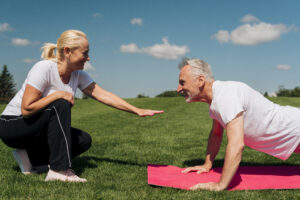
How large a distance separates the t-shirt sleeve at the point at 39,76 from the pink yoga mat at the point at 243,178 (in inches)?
67.8

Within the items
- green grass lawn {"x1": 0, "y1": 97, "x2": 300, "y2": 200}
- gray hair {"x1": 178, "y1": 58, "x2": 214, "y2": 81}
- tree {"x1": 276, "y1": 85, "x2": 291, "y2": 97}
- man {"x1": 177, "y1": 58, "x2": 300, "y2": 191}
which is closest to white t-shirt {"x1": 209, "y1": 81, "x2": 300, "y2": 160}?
man {"x1": 177, "y1": 58, "x2": 300, "y2": 191}

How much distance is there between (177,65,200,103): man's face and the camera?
348cm

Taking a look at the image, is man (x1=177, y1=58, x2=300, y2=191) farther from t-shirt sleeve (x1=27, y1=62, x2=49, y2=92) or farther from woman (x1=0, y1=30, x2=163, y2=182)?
t-shirt sleeve (x1=27, y1=62, x2=49, y2=92)

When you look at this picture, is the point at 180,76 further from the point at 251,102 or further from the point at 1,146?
the point at 1,146

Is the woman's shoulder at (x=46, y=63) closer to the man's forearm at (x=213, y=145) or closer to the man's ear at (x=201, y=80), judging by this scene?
the man's ear at (x=201, y=80)

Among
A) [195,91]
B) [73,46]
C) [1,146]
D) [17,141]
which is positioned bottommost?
[1,146]

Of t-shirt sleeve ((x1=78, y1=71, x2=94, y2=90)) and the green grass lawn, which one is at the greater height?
t-shirt sleeve ((x1=78, y1=71, x2=94, y2=90))

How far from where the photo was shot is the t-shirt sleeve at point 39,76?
353 centimetres

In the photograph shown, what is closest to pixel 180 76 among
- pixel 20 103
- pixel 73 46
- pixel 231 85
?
pixel 231 85

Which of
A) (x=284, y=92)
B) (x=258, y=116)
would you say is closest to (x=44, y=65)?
(x=258, y=116)

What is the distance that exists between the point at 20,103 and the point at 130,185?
170 centimetres

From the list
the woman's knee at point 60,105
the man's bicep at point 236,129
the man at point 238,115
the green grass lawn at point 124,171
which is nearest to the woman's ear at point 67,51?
the woman's knee at point 60,105

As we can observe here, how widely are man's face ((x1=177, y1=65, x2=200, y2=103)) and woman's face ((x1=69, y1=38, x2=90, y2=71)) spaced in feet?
3.93

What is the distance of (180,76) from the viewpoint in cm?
357
